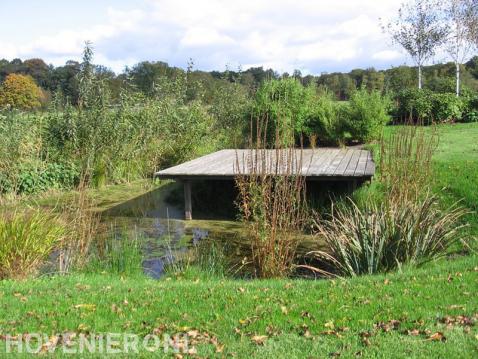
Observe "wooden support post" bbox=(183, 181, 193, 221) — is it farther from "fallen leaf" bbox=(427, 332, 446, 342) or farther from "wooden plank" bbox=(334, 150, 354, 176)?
"fallen leaf" bbox=(427, 332, 446, 342)

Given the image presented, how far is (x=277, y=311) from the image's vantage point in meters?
3.84

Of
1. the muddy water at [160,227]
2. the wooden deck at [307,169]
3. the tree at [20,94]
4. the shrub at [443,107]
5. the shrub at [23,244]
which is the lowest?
the muddy water at [160,227]

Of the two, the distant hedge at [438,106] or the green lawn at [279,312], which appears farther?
the distant hedge at [438,106]

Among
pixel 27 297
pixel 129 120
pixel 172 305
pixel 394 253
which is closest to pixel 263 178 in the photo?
pixel 394 253

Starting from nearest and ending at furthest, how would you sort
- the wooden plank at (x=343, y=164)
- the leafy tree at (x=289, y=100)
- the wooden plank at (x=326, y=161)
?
the wooden plank at (x=343, y=164)
the wooden plank at (x=326, y=161)
the leafy tree at (x=289, y=100)

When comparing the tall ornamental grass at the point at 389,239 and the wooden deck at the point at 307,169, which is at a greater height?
the wooden deck at the point at 307,169

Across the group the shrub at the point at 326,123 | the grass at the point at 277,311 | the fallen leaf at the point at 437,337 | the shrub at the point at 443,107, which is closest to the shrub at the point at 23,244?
the grass at the point at 277,311

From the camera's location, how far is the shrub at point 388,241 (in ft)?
18.2

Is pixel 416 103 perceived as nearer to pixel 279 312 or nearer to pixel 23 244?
pixel 23 244

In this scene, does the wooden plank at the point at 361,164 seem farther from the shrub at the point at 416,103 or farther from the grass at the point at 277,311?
the shrub at the point at 416,103

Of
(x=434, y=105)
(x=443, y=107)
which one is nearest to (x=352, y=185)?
(x=434, y=105)

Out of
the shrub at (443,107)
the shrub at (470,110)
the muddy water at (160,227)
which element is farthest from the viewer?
the shrub at (470,110)

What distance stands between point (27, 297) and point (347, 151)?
28.6 ft

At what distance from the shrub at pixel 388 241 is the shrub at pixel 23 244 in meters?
2.85
